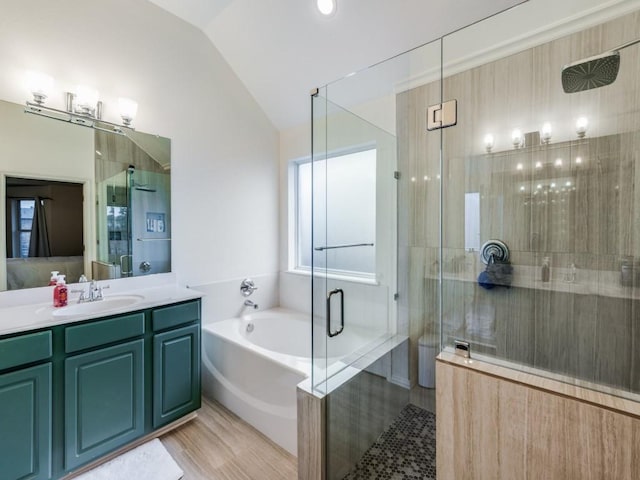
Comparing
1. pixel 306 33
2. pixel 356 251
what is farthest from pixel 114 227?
pixel 306 33

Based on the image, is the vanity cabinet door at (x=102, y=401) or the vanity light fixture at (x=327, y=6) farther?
the vanity light fixture at (x=327, y=6)

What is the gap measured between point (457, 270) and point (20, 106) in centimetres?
293

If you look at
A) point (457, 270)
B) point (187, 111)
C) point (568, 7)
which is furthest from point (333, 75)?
point (457, 270)

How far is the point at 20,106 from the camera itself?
1692 mm

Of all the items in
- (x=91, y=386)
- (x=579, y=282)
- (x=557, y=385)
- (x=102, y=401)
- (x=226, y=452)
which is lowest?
(x=226, y=452)

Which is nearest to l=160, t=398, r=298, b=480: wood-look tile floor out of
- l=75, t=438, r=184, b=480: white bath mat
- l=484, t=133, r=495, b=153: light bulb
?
l=75, t=438, r=184, b=480: white bath mat

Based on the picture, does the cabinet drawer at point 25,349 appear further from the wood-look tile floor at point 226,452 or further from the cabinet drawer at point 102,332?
the wood-look tile floor at point 226,452

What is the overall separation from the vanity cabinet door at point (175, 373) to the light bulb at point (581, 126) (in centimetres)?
264

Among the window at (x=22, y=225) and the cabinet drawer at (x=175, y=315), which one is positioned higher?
the window at (x=22, y=225)

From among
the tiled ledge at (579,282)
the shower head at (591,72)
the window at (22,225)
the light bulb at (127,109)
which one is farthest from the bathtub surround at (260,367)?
the shower head at (591,72)

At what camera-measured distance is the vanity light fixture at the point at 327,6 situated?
1.96 metres

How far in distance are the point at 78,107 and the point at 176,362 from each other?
181 centimetres

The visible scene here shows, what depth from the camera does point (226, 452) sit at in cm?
177

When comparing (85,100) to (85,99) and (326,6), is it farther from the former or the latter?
(326,6)
